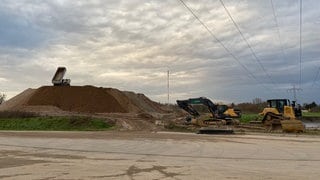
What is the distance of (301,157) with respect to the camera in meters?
21.2

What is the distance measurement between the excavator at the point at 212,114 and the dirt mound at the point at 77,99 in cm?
1495

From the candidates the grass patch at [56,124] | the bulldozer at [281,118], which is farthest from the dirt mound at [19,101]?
the bulldozer at [281,118]

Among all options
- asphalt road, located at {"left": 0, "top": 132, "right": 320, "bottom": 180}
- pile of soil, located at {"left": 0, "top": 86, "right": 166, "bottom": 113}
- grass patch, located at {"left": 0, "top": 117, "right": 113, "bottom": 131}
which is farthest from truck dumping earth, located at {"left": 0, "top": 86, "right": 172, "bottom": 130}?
asphalt road, located at {"left": 0, "top": 132, "right": 320, "bottom": 180}

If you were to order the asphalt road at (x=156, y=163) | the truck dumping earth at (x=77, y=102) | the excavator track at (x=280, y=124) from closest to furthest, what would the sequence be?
the asphalt road at (x=156, y=163) < the excavator track at (x=280, y=124) < the truck dumping earth at (x=77, y=102)

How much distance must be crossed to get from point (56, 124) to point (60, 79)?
20.6 meters

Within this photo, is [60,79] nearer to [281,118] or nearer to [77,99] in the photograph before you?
[77,99]

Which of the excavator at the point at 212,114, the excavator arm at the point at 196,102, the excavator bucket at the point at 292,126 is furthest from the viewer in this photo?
the excavator arm at the point at 196,102

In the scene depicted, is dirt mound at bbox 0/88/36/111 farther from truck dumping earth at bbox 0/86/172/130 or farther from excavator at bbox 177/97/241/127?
excavator at bbox 177/97/241/127

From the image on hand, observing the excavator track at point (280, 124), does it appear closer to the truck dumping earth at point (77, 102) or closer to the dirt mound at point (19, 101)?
the truck dumping earth at point (77, 102)

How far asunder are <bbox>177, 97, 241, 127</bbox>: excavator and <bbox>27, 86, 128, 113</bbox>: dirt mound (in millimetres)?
14952

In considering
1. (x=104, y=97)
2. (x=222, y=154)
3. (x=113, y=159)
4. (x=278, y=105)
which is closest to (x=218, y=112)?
(x=278, y=105)

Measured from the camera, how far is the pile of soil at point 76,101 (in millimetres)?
62188

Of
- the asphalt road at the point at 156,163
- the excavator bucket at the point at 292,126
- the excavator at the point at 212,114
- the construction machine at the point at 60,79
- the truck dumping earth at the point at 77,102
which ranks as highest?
the construction machine at the point at 60,79

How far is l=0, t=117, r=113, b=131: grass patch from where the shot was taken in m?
47.7
